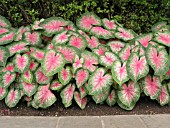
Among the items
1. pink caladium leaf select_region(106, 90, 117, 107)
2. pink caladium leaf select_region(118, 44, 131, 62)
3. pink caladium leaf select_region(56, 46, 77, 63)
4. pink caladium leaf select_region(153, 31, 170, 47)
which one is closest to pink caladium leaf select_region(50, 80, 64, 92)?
pink caladium leaf select_region(56, 46, 77, 63)

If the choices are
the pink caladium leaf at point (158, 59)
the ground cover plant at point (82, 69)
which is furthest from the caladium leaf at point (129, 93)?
the pink caladium leaf at point (158, 59)

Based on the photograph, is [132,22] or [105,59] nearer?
[105,59]

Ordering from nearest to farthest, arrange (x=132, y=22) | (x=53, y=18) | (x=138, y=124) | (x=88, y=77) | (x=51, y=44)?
1. (x=138, y=124)
2. (x=88, y=77)
3. (x=51, y=44)
4. (x=53, y=18)
5. (x=132, y=22)

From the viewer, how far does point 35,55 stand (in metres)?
3.65

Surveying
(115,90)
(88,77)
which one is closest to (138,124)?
(115,90)

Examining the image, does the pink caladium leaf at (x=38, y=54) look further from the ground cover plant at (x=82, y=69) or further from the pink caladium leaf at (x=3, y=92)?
the pink caladium leaf at (x=3, y=92)

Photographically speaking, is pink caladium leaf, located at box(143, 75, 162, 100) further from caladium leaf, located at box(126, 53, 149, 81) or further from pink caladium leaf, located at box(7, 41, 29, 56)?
pink caladium leaf, located at box(7, 41, 29, 56)

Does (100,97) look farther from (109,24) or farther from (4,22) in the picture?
(4,22)

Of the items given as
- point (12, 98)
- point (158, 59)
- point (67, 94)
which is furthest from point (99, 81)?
point (12, 98)

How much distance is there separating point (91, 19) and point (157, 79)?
4.27 ft

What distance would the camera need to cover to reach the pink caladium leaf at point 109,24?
4.09m

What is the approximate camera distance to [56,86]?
3518 millimetres

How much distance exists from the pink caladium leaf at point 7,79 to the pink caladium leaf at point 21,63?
109 mm

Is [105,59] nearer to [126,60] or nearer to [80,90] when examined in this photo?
[126,60]
